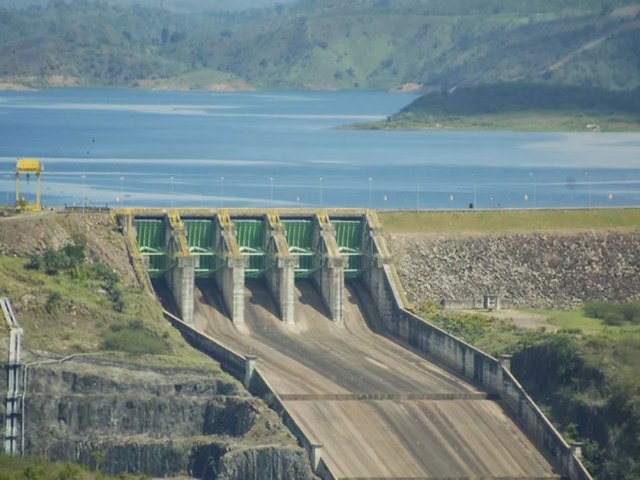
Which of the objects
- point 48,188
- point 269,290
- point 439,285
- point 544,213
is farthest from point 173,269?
point 48,188

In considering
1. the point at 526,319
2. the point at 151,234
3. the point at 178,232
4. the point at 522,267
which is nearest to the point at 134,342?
the point at 178,232

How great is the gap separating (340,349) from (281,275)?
6.60 m

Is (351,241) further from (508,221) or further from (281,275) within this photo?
(508,221)

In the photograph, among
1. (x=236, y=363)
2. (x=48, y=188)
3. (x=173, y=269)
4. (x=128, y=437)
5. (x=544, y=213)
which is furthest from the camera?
(x=48, y=188)

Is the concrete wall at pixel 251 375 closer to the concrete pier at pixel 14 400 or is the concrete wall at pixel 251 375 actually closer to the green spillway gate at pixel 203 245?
the green spillway gate at pixel 203 245

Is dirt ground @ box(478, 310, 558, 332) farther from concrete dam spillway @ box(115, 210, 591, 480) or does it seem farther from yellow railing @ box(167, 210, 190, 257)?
yellow railing @ box(167, 210, 190, 257)

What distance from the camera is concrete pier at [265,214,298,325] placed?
13300cm

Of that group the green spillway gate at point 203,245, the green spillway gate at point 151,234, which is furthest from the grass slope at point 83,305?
the green spillway gate at point 203,245

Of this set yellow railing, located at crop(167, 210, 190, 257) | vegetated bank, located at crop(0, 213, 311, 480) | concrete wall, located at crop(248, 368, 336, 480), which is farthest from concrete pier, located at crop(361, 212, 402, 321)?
concrete wall, located at crop(248, 368, 336, 480)

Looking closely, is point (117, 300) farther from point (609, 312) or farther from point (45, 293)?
point (609, 312)

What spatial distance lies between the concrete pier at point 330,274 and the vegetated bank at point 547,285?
12.8 ft

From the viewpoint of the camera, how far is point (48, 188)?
175500mm

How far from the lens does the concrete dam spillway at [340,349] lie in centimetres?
11425

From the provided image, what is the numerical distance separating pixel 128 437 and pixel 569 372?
21853 mm
